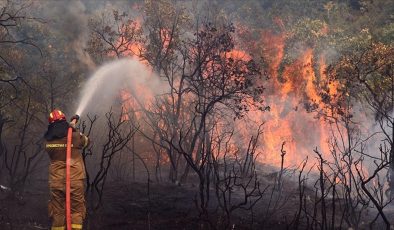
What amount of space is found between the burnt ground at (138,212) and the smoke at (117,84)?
897 centimetres

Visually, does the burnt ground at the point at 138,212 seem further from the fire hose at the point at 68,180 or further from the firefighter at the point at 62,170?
the fire hose at the point at 68,180

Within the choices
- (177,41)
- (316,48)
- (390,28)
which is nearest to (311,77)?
(316,48)

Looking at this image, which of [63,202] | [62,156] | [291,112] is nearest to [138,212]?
[63,202]

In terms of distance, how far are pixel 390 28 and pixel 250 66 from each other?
11.3 metres

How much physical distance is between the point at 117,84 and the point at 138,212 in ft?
42.6

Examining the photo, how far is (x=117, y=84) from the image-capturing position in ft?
71.7

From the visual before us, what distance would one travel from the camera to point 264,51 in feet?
93.4

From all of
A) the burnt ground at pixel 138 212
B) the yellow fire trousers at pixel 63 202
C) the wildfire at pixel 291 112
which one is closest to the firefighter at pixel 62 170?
the yellow fire trousers at pixel 63 202

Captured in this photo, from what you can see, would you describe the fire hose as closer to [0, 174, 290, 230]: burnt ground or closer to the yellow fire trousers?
the yellow fire trousers

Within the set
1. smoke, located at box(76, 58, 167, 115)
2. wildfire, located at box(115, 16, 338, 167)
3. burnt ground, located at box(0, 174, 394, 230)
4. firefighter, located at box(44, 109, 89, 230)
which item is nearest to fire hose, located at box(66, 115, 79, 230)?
firefighter, located at box(44, 109, 89, 230)

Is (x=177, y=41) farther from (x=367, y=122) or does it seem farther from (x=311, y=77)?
(x=367, y=122)

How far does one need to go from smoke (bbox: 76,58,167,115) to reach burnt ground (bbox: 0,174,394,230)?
897 cm

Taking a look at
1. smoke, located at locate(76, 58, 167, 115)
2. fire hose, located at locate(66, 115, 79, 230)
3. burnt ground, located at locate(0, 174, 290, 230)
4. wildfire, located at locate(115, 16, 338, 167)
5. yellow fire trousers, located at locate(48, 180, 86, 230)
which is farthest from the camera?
wildfire, located at locate(115, 16, 338, 167)

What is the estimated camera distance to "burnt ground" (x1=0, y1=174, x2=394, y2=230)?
838 centimetres
